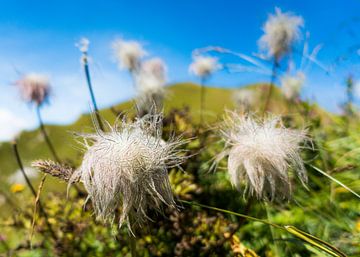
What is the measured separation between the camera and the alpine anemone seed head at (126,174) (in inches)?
47.1

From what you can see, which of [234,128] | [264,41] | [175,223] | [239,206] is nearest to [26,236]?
[175,223]

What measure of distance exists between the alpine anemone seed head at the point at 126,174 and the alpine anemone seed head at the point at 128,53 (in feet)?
10.5

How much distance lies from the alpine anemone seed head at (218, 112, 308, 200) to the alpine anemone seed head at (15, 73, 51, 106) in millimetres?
2190

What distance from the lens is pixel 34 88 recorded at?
341cm

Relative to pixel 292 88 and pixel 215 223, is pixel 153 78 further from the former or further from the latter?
pixel 215 223

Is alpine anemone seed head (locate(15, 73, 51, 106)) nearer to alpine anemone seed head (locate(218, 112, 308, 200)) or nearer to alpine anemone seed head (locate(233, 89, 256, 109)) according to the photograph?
alpine anemone seed head (locate(233, 89, 256, 109))

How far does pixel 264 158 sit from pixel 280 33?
2476 millimetres

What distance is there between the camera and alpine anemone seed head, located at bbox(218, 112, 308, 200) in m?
1.56

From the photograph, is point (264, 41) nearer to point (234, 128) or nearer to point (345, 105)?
point (345, 105)

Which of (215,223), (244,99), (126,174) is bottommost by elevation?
(215,223)

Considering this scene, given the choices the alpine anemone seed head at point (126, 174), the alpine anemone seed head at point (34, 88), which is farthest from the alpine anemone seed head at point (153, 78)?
the alpine anemone seed head at point (126, 174)

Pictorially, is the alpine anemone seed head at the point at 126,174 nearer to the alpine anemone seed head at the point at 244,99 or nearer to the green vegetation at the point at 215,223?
the green vegetation at the point at 215,223

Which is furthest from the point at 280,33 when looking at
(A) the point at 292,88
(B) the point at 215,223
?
(B) the point at 215,223

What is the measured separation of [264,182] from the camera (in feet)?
5.29
